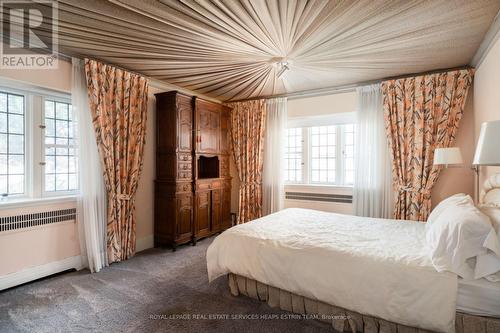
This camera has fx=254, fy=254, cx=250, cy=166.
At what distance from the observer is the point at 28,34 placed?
250 cm

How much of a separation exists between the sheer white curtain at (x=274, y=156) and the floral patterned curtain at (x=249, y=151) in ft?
0.31

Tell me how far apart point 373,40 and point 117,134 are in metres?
3.15

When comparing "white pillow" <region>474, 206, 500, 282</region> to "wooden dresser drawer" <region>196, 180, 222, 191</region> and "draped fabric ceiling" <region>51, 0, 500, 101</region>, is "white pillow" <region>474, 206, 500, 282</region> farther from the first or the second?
"wooden dresser drawer" <region>196, 180, 222, 191</region>

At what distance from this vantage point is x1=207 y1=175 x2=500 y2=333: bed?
156cm

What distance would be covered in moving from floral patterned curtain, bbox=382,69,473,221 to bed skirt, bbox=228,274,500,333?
2.13 m

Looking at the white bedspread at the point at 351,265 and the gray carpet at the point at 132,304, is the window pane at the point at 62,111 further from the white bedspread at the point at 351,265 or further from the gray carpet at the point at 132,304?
the white bedspread at the point at 351,265

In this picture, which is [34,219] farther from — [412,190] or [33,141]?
[412,190]

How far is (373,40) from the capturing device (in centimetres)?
252

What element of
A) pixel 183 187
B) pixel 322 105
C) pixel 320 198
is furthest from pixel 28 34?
pixel 320 198

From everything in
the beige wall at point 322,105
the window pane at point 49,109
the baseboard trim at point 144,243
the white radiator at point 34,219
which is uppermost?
the beige wall at point 322,105

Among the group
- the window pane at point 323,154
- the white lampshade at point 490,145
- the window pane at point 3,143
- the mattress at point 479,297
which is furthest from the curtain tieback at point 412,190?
the window pane at point 3,143

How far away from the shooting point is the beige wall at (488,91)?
2.34m

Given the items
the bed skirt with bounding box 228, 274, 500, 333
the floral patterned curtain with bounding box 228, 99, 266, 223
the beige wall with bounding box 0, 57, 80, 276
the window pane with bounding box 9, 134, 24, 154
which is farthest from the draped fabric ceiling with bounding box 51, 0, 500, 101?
the bed skirt with bounding box 228, 274, 500, 333

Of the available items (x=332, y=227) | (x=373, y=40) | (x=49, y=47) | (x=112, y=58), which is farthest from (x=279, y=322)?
(x=49, y=47)
